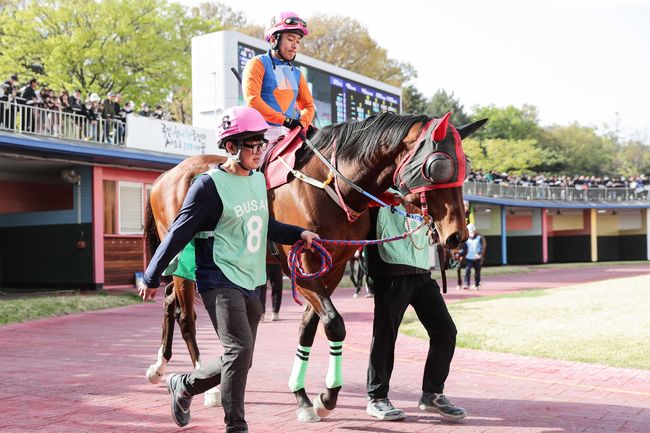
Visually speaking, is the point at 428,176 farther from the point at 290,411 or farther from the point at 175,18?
the point at 175,18

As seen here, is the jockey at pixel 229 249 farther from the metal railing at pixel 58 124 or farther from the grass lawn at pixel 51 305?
the metal railing at pixel 58 124

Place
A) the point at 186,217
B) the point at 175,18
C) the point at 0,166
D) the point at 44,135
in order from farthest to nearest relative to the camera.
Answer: the point at 175,18 → the point at 0,166 → the point at 44,135 → the point at 186,217

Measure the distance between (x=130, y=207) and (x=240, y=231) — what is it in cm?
1587

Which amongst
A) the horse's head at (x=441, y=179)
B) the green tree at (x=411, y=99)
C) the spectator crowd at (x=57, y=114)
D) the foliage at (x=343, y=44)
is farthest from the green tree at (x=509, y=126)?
the horse's head at (x=441, y=179)

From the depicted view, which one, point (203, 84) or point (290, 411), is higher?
point (203, 84)

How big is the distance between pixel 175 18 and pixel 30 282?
Result: 1749cm

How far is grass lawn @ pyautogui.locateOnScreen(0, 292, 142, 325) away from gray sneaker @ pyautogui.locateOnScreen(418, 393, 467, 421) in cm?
890

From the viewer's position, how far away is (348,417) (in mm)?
4730

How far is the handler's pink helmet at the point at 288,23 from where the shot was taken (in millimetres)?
5129

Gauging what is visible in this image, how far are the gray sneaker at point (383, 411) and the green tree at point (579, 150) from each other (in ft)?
197

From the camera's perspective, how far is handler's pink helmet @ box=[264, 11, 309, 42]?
5.13 metres

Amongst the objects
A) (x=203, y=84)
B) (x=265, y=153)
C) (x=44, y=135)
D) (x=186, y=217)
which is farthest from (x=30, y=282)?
(x=186, y=217)

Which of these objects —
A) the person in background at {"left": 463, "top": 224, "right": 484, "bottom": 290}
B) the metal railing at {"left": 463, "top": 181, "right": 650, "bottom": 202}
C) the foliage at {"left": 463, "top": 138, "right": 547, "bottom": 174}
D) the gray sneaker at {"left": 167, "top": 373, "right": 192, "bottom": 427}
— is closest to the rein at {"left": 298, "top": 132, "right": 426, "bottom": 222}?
the gray sneaker at {"left": 167, "top": 373, "right": 192, "bottom": 427}

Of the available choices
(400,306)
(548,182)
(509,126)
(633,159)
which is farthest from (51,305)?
(633,159)
